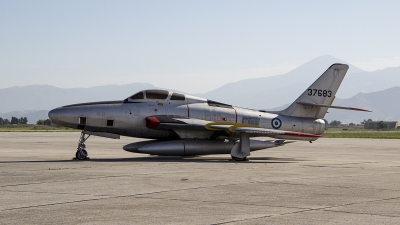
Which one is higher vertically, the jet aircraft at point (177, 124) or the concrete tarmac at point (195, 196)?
the jet aircraft at point (177, 124)

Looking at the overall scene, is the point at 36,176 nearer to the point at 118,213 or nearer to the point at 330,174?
the point at 118,213

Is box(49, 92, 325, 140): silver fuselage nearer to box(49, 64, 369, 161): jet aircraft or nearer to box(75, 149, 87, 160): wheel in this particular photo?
box(49, 64, 369, 161): jet aircraft

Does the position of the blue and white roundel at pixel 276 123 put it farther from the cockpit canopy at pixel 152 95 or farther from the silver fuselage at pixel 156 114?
the cockpit canopy at pixel 152 95

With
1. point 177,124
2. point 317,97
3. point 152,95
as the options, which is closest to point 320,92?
point 317,97

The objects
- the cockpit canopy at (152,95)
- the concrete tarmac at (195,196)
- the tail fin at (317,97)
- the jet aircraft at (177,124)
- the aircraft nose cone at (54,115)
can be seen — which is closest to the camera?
the concrete tarmac at (195,196)

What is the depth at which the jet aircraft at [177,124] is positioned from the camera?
22125mm

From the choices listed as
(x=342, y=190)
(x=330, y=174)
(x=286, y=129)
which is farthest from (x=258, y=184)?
(x=286, y=129)

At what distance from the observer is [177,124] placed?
2305 cm

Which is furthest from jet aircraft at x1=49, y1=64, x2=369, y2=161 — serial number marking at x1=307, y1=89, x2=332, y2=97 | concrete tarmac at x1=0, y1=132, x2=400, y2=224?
concrete tarmac at x1=0, y1=132, x2=400, y2=224

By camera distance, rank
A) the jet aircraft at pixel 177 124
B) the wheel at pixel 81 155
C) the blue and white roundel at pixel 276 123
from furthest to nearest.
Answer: the blue and white roundel at pixel 276 123 < the jet aircraft at pixel 177 124 < the wheel at pixel 81 155

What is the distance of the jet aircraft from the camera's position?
72.6 feet

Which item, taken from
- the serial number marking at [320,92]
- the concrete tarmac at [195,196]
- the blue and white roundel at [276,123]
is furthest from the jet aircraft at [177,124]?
the concrete tarmac at [195,196]

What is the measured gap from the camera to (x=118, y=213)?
938 centimetres

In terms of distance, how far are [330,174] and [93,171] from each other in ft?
21.8
